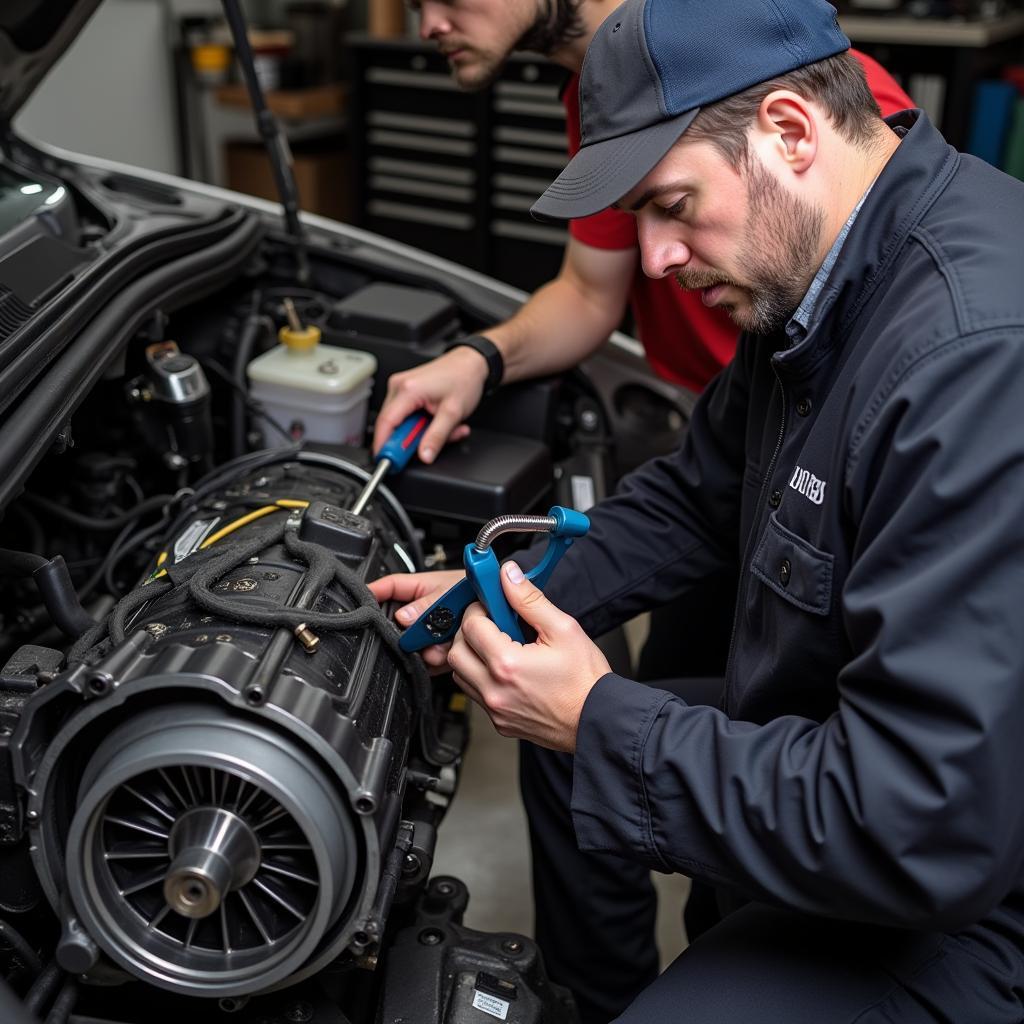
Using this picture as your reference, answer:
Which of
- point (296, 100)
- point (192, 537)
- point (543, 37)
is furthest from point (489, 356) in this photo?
point (296, 100)

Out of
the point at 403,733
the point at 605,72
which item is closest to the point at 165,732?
the point at 403,733

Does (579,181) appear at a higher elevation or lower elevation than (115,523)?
higher

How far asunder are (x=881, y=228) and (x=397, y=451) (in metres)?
0.65

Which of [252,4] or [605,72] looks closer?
[605,72]

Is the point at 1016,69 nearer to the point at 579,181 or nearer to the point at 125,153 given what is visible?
the point at 125,153

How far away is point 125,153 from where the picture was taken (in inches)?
152

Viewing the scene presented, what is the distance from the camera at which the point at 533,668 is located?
947mm

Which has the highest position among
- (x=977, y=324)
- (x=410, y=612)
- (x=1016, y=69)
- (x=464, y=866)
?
(x=977, y=324)

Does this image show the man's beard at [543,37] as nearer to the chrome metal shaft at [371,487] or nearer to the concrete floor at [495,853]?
the chrome metal shaft at [371,487]

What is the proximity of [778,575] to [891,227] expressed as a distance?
0.98 feet

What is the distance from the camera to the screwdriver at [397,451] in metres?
1.28

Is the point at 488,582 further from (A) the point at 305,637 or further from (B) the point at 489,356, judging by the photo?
(B) the point at 489,356

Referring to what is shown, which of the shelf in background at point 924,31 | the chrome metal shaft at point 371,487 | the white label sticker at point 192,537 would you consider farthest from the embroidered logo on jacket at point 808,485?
the shelf in background at point 924,31

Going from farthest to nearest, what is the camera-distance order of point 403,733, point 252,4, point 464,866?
point 252,4 < point 464,866 < point 403,733
